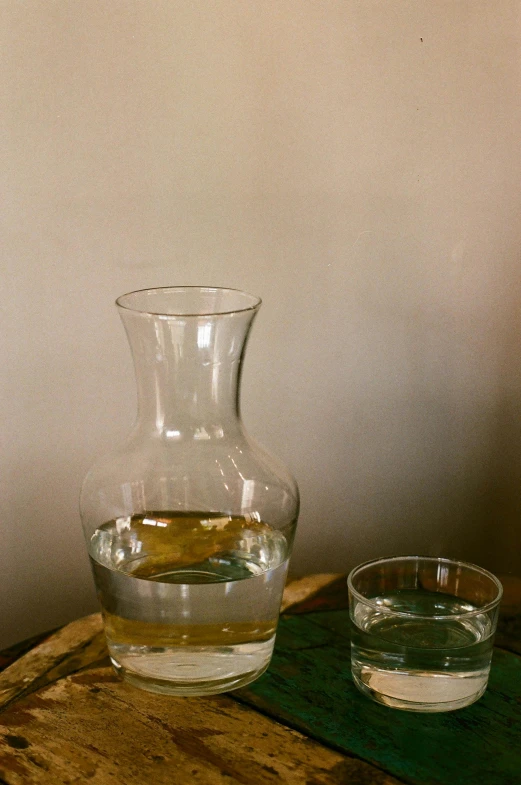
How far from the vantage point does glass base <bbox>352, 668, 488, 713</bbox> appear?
2.13 feet

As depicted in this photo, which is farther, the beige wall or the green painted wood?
the beige wall

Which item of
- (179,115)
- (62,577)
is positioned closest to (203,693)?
(62,577)

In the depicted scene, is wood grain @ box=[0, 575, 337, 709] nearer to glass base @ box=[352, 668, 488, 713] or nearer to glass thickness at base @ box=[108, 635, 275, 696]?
glass thickness at base @ box=[108, 635, 275, 696]

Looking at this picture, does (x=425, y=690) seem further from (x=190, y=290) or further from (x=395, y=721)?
(x=190, y=290)

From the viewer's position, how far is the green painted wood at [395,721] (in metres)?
0.60

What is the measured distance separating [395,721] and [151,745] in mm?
168

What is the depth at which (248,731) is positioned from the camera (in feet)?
2.06

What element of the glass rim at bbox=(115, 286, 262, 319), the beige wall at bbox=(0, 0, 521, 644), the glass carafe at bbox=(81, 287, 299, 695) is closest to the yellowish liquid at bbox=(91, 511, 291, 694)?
the glass carafe at bbox=(81, 287, 299, 695)

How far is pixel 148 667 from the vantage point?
0.67 m

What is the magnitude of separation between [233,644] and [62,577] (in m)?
0.38

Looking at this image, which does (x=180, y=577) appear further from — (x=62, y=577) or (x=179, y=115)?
(x=179, y=115)

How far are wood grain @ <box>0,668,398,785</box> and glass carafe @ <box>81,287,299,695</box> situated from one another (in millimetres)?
30

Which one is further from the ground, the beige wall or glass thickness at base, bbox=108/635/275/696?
the beige wall

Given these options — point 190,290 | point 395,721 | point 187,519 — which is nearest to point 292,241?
point 190,290
